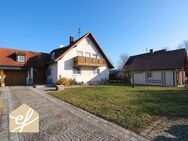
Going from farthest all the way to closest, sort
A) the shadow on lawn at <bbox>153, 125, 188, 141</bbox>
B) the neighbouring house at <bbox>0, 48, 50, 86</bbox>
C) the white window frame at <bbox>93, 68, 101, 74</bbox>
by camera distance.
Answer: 1. the white window frame at <bbox>93, 68, 101, 74</bbox>
2. the neighbouring house at <bbox>0, 48, 50, 86</bbox>
3. the shadow on lawn at <bbox>153, 125, 188, 141</bbox>

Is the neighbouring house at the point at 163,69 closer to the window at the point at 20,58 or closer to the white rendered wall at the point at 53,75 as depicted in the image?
the white rendered wall at the point at 53,75

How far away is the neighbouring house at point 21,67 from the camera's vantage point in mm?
21656

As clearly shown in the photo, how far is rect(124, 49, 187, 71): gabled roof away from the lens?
73.1ft

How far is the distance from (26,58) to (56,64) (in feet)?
18.6

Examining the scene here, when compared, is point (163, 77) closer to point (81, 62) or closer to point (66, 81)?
point (81, 62)

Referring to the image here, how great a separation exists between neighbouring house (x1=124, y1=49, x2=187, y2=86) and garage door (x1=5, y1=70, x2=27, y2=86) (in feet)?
53.0

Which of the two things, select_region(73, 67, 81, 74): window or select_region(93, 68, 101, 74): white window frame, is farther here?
select_region(93, 68, 101, 74): white window frame

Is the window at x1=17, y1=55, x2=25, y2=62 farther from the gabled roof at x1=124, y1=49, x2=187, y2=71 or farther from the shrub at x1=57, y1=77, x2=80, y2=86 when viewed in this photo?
the gabled roof at x1=124, y1=49, x2=187, y2=71

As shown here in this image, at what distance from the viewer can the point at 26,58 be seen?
23688 mm

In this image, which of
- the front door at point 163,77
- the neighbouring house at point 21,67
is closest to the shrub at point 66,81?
the neighbouring house at point 21,67

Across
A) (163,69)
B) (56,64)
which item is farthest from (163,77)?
(56,64)

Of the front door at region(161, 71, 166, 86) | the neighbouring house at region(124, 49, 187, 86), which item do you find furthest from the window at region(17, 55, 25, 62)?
the front door at region(161, 71, 166, 86)
